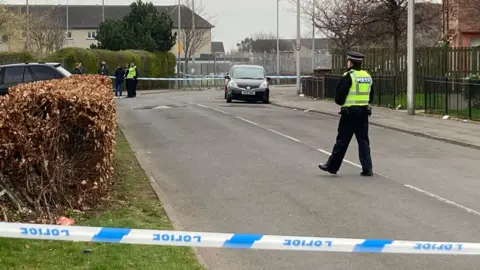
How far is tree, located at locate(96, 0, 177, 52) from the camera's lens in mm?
54094

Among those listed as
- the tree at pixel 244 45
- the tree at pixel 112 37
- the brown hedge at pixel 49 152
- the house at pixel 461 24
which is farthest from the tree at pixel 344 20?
the tree at pixel 244 45

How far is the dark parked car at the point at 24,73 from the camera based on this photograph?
2183 cm

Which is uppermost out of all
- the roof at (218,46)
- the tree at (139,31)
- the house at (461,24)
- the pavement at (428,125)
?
the roof at (218,46)

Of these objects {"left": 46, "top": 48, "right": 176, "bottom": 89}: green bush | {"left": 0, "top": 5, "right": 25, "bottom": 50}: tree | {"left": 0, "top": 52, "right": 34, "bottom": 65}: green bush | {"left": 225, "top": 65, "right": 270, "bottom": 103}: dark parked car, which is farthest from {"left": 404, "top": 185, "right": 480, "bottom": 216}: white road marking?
{"left": 0, "top": 5, "right": 25, "bottom": 50}: tree

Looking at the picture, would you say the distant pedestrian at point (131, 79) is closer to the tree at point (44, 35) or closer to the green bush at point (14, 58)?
the green bush at point (14, 58)

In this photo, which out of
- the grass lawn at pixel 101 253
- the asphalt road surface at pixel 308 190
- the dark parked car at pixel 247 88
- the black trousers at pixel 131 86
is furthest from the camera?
the black trousers at pixel 131 86

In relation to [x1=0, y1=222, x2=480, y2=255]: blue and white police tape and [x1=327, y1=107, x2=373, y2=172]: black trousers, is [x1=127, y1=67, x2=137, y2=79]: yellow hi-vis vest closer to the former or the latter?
[x1=327, y1=107, x2=373, y2=172]: black trousers

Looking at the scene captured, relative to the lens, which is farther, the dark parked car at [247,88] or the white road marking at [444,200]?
the dark parked car at [247,88]

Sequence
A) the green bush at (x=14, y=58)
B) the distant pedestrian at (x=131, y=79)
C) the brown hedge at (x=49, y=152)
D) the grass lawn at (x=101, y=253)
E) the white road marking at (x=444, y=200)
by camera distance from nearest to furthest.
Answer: the grass lawn at (x=101, y=253) → the brown hedge at (x=49, y=152) → the white road marking at (x=444, y=200) → the distant pedestrian at (x=131, y=79) → the green bush at (x=14, y=58)

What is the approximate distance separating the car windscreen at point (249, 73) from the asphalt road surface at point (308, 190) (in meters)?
14.7

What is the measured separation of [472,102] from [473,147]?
22.6 feet

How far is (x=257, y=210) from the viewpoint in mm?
9289

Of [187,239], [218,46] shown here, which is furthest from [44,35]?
[218,46]

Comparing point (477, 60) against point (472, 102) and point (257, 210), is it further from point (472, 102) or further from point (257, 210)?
point (257, 210)
